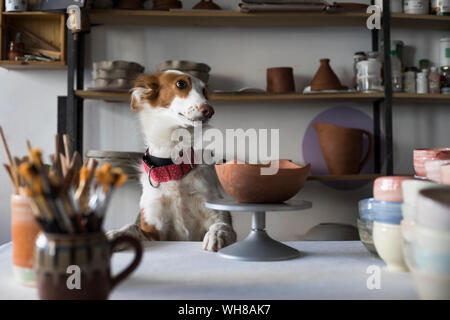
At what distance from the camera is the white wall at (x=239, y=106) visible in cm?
241

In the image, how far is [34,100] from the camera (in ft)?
7.93

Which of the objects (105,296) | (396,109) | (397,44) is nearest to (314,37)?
(397,44)

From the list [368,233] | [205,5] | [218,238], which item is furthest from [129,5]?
[368,233]

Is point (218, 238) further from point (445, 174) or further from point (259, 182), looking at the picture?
point (445, 174)

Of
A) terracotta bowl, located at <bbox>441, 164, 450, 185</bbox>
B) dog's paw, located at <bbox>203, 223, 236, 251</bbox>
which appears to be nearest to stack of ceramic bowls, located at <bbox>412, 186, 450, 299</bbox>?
terracotta bowl, located at <bbox>441, 164, 450, 185</bbox>

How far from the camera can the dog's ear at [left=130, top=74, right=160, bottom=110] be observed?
5.01 ft

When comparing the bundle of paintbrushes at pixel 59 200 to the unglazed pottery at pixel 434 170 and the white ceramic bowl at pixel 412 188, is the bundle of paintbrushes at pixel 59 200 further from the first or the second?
the unglazed pottery at pixel 434 170

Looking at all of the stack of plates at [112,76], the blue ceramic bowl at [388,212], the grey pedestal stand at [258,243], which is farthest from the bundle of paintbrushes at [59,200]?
the stack of plates at [112,76]

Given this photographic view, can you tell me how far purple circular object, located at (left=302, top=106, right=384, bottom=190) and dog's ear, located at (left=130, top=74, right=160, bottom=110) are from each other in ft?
3.90

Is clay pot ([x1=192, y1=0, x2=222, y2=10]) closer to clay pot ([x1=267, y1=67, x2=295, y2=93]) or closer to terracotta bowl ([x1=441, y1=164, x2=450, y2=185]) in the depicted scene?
clay pot ([x1=267, y1=67, x2=295, y2=93])

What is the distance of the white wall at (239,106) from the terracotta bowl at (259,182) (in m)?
1.63

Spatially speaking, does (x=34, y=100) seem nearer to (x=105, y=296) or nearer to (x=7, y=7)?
(x=7, y=7)

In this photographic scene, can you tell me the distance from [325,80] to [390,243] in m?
1.63

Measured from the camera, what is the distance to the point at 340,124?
2471mm
